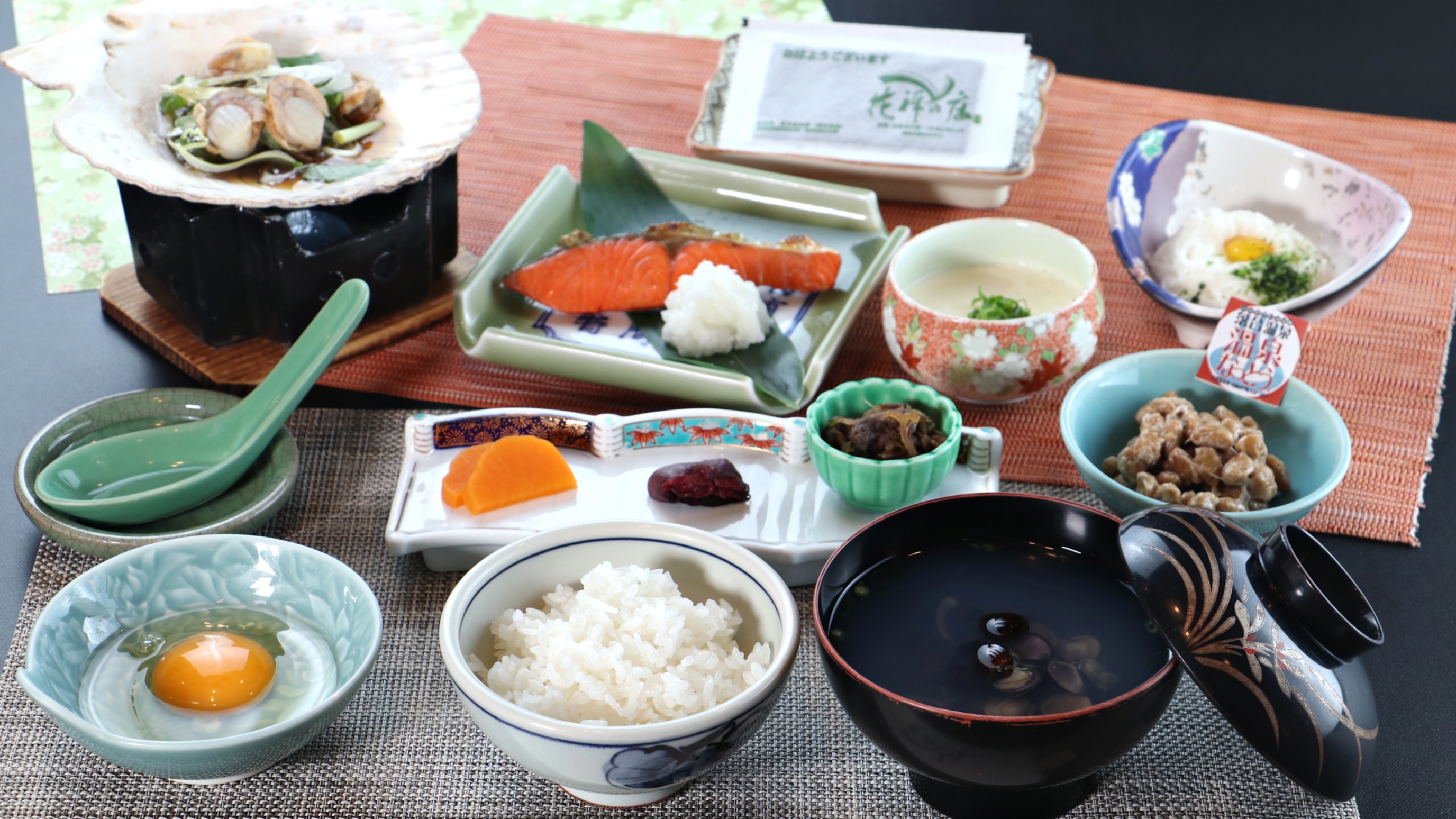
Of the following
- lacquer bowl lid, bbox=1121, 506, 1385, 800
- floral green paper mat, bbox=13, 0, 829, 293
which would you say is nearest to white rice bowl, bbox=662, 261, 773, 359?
lacquer bowl lid, bbox=1121, 506, 1385, 800

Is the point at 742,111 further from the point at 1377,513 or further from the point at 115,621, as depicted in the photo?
the point at 115,621

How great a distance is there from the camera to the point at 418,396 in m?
1.61

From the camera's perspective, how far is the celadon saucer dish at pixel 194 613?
0.97 metres

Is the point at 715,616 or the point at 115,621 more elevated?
the point at 715,616

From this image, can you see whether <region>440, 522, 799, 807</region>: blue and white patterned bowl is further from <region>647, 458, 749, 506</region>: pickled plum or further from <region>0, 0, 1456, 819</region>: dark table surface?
<region>0, 0, 1456, 819</region>: dark table surface

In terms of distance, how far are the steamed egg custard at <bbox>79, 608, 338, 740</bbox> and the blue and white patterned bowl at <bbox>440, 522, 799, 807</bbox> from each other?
17 cm

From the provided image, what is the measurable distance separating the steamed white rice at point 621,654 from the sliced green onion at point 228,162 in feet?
2.45

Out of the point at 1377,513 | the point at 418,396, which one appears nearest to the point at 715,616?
the point at 418,396

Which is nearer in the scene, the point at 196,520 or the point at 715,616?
the point at 715,616

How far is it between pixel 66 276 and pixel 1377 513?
1881 mm

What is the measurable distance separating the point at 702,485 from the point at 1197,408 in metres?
0.62

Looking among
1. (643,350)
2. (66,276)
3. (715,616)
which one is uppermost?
(715,616)

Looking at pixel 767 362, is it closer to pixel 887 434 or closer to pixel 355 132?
pixel 887 434

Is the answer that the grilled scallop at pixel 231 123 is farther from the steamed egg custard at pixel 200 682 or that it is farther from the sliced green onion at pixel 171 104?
the steamed egg custard at pixel 200 682
